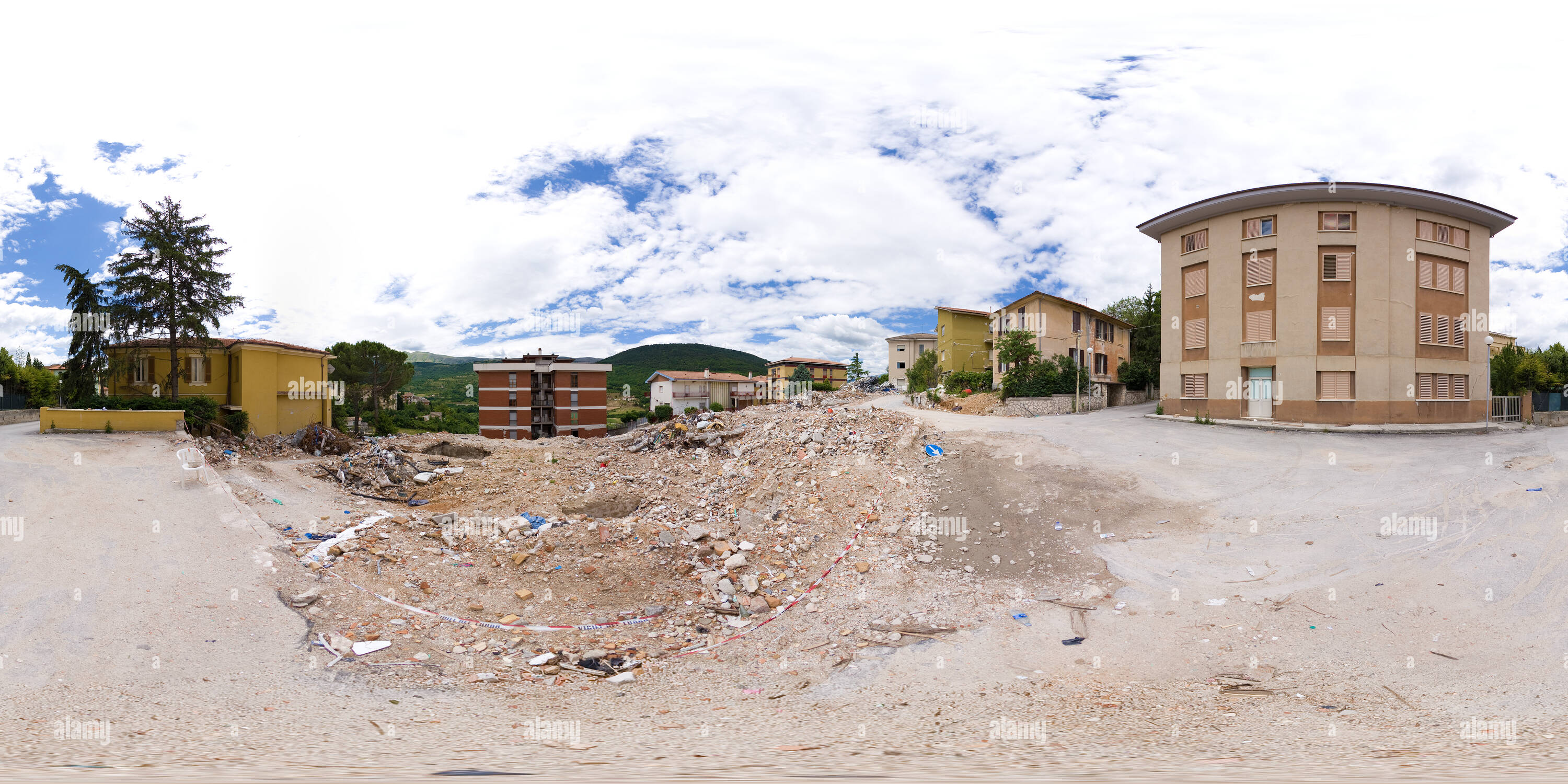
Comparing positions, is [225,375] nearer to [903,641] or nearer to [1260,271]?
[903,641]

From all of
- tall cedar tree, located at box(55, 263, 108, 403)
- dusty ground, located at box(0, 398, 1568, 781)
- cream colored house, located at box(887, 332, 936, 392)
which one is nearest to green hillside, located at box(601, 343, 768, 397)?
cream colored house, located at box(887, 332, 936, 392)

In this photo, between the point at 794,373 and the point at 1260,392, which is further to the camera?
the point at 794,373

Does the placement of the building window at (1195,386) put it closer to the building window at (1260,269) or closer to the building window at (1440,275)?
the building window at (1260,269)

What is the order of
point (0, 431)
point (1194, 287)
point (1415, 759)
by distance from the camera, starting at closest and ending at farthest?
point (1415, 759) < point (0, 431) < point (1194, 287)

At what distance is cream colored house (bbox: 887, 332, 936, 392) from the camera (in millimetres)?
75938

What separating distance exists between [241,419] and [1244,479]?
3430cm

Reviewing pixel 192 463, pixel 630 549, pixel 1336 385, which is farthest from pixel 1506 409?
pixel 192 463

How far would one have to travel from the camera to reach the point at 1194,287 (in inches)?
1026

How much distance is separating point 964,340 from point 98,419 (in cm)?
4673

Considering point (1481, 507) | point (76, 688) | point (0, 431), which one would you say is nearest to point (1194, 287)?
point (1481, 507)

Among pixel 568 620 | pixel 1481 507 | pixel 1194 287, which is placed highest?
pixel 1194 287

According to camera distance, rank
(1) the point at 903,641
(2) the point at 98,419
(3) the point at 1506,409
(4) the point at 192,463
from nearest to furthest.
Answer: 1. (1) the point at 903,641
2. (4) the point at 192,463
3. (2) the point at 98,419
4. (3) the point at 1506,409

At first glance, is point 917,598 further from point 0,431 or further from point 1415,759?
point 0,431

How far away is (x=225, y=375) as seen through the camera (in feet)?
83.1
